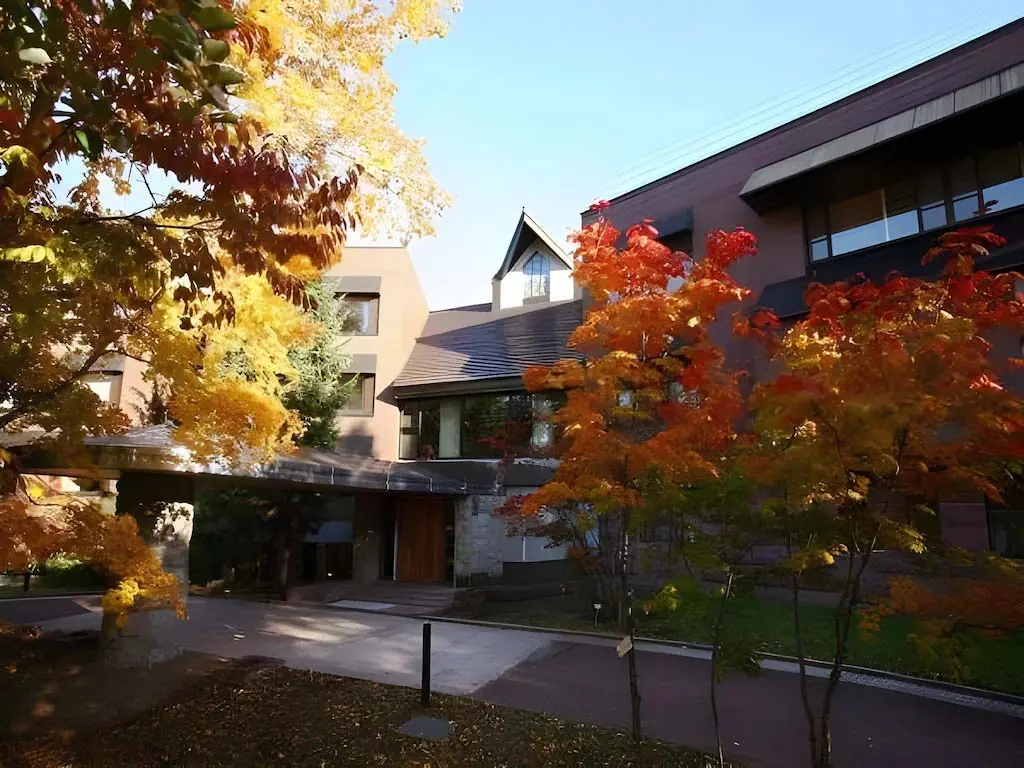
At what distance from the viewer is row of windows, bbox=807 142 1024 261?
12.9 meters

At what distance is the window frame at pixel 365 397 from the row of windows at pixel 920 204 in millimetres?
14521

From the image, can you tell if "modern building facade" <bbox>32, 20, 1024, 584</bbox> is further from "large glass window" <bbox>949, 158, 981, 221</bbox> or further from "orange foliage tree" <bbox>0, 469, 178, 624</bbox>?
"orange foliage tree" <bbox>0, 469, 178, 624</bbox>

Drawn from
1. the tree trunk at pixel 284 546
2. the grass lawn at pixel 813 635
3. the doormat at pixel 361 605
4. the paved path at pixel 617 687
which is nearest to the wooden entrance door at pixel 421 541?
the doormat at pixel 361 605

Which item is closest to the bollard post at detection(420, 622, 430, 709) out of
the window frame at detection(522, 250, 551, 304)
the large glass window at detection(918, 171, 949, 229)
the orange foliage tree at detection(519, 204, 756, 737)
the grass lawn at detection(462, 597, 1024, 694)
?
the orange foliage tree at detection(519, 204, 756, 737)

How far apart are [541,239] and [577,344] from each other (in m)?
17.0

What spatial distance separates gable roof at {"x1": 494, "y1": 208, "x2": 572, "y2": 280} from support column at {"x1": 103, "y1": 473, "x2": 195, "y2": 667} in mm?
16534

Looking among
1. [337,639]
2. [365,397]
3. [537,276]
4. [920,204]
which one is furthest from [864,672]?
[537,276]

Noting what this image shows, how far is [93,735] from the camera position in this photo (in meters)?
6.91

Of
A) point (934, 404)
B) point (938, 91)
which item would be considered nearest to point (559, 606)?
point (934, 404)

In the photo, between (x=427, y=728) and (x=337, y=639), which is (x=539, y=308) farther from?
(x=427, y=728)

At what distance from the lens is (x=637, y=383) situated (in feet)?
25.1

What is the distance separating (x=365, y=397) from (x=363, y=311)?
329cm

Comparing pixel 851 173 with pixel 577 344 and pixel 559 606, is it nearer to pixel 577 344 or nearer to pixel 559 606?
pixel 577 344

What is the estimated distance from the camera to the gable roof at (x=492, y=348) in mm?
20828
